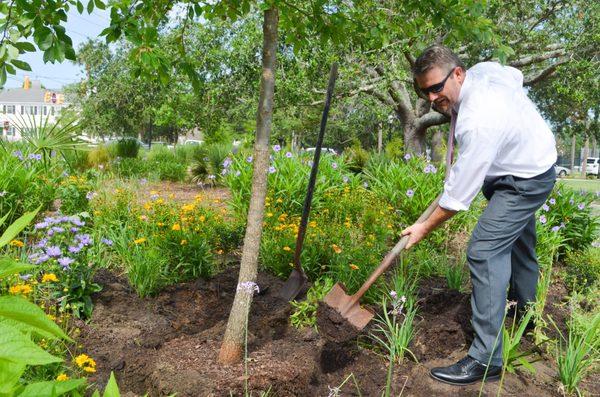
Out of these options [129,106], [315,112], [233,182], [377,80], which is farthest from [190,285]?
[129,106]

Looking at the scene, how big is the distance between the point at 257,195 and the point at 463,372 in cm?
135

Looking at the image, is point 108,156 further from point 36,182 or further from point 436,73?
point 436,73

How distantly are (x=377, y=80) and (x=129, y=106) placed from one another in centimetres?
2018

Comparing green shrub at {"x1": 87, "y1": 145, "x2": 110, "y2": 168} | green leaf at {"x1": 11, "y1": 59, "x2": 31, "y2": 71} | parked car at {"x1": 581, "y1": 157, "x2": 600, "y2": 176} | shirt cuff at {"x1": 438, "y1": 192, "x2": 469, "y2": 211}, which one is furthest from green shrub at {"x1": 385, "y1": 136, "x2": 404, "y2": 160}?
parked car at {"x1": 581, "y1": 157, "x2": 600, "y2": 176}

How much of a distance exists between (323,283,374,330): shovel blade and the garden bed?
0.13 meters

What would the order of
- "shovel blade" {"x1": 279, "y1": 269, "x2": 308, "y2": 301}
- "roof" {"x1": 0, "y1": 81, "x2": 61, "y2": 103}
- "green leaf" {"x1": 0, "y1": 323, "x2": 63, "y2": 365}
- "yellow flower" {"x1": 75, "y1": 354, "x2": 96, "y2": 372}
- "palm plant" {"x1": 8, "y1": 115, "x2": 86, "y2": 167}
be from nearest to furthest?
"green leaf" {"x1": 0, "y1": 323, "x2": 63, "y2": 365}
"yellow flower" {"x1": 75, "y1": 354, "x2": 96, "y2": 372}
"shovel blade" {"x1": 279, "y1": 269, "x2": 308, "y2": 301}
"palm plant" {"x1": 8, "y1": 115, "x2": 86, "y2": 167}
"roof" {"x1": 0, "y1": 81, "x2": 61, "y2": 103}

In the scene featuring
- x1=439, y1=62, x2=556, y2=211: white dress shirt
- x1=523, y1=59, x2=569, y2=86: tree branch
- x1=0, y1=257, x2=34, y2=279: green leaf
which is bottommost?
x1=0, y1=257, x2=34, y2=279: green leaf

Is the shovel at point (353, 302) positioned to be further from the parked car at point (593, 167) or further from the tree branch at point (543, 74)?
the parked car at point (593, 167)

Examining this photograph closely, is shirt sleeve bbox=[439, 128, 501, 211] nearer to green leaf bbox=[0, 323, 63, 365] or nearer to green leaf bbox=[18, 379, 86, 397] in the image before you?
green leaf bbox=[18, 379, 86, 397]

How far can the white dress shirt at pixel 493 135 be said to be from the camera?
256 centimetres

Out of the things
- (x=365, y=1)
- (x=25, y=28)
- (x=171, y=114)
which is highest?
(x=365, y=1)

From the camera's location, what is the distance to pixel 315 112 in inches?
734

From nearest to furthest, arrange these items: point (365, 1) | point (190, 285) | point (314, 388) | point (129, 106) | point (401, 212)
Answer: point (314, 388) < point (365, 1) < point (190, 285) < point (401, 212) < point (129, 106)

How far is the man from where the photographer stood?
2641 mm
